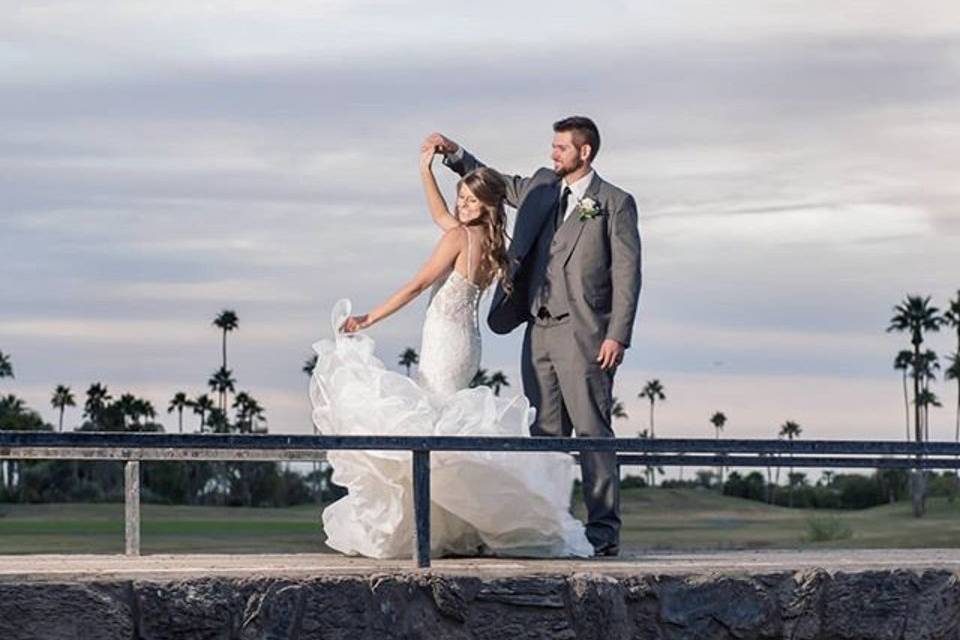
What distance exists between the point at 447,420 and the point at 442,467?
11.6 inches

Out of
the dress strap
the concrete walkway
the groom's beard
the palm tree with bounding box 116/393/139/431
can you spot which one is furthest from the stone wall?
the palm tree with bounding box 116/393/139/431

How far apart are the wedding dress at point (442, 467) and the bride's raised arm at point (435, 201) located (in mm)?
302

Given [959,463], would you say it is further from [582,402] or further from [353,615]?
[353,615]

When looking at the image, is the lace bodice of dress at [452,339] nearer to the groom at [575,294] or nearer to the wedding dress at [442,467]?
the wedding dress at [442,467]

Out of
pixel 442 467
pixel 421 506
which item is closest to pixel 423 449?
pixel 421 506

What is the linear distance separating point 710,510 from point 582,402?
51669 millimetres

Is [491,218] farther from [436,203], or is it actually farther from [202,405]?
[202,405]

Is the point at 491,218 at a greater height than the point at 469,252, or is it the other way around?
the point at 491,218

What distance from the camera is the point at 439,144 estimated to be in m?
12.3

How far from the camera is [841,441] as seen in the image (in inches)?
433

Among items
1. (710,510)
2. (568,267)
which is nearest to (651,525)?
(710,510)

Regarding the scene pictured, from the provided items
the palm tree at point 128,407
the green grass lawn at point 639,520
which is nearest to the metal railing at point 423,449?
the green grass lawn at point 639,520

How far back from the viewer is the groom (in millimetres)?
12023

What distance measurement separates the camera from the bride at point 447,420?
11.4 meters
